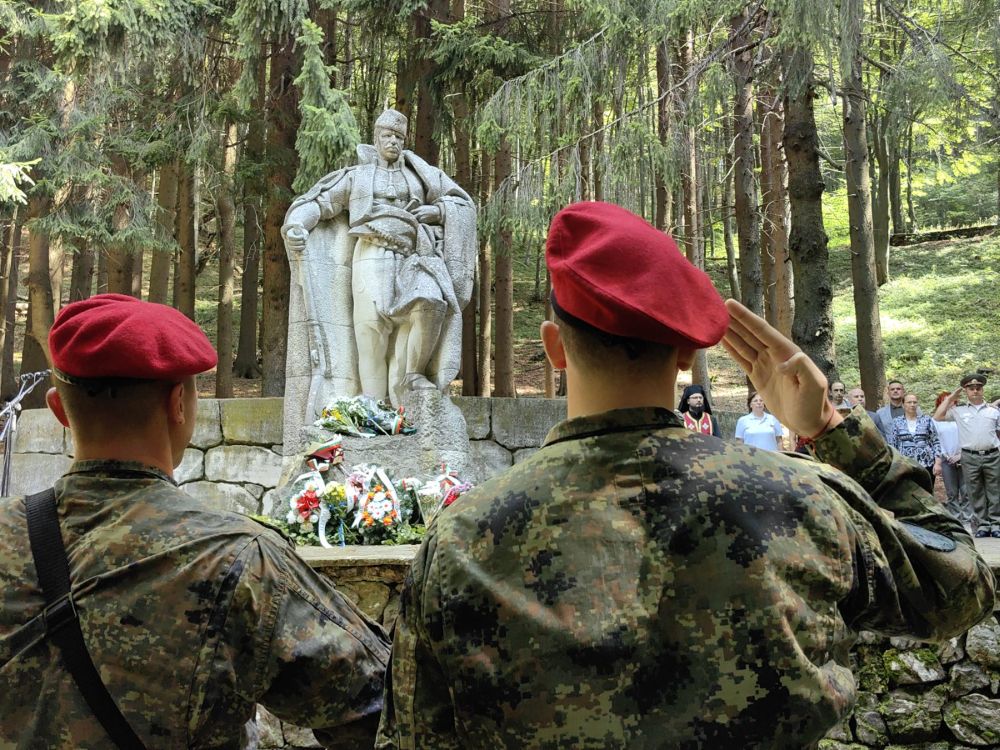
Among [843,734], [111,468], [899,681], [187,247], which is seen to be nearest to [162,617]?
[111,468]

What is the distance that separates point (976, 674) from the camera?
3197mm

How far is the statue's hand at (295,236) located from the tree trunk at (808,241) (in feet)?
16.1

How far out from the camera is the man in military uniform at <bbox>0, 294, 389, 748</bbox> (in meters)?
1.63

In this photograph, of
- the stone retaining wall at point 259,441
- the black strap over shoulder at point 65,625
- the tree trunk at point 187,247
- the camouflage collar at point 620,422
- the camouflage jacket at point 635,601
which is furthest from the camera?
the tree trunk at point 187,247

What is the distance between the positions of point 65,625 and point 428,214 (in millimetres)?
7131

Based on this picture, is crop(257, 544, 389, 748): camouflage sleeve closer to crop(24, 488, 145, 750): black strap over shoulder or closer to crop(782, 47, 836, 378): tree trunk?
crop(24, 488, 145, 750): black strap over shoulder

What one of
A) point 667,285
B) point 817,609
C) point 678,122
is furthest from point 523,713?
point 678,122

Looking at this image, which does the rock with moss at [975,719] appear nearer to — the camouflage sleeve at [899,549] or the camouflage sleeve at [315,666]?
the camouflage sleeve at [899,549]

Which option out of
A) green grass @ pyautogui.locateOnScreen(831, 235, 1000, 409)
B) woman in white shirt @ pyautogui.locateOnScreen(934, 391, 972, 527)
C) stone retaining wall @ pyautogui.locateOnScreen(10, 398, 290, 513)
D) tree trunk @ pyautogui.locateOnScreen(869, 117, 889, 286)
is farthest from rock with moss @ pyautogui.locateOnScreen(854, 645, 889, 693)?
tree trunk @ pyautogui.locateOnScreen(869, 117, 889, 286)

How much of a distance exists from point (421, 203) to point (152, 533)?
7.22 meters

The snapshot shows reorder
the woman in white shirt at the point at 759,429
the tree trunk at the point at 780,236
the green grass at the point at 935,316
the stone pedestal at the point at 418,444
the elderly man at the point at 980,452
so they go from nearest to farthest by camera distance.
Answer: the stone pedestal at the point at 418,444 < the woman in white shirt at the point at 759,429 < the elderly man at the point at 980,452 < the tree trunk at the point at 780,236 < the green grass at the point at 935,316

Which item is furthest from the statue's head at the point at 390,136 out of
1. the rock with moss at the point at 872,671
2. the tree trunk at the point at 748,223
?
the tree trunk at the point at 748,223

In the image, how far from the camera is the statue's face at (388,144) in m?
8.59

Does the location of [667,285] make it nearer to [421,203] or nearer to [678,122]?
[421,203]
